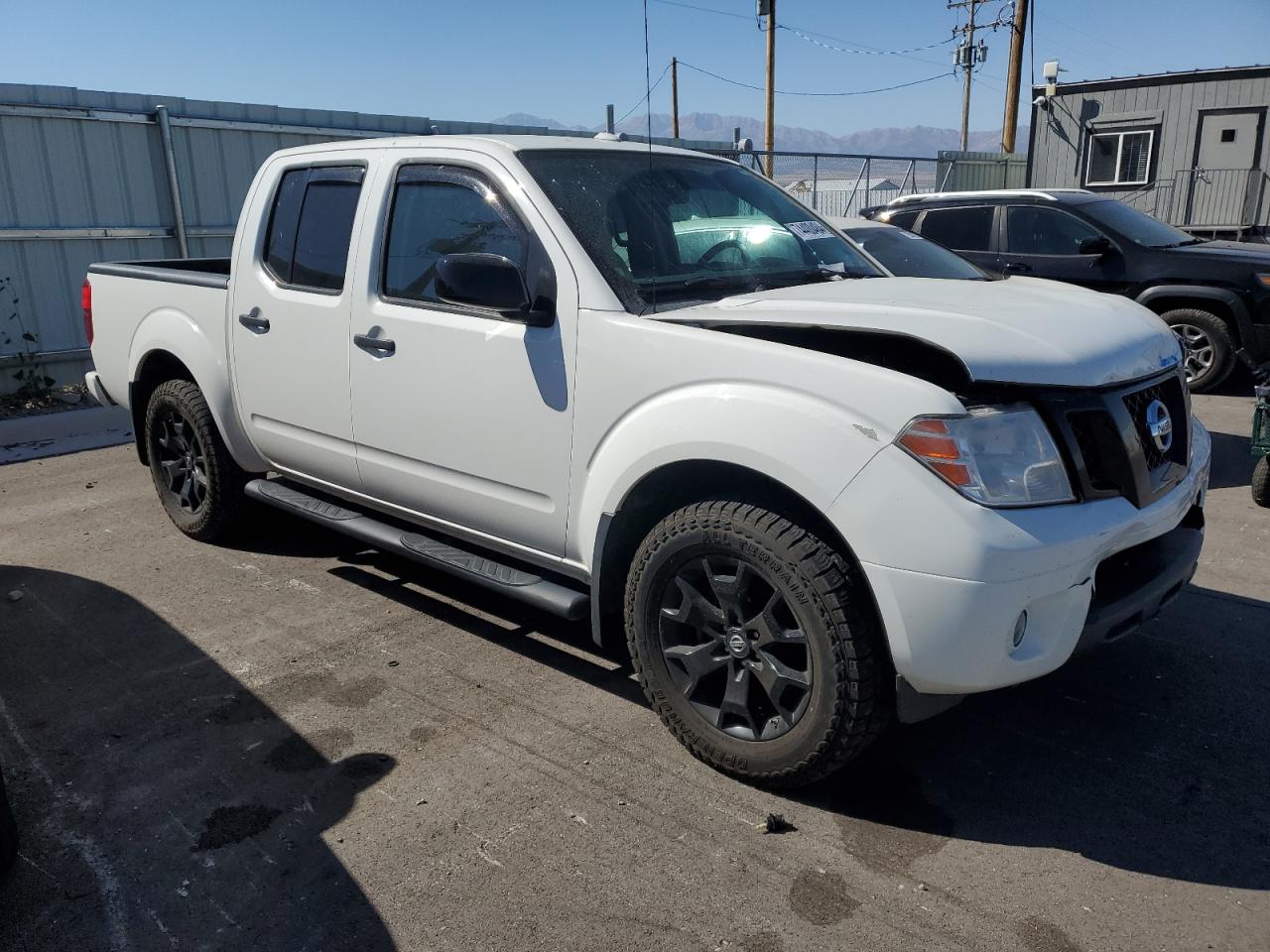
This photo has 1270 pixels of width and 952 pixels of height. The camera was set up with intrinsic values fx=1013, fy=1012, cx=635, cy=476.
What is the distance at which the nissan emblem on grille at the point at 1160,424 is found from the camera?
3.06 metres

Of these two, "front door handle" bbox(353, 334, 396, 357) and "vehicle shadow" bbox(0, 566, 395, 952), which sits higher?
"front door handle" bbox(353, 334, 396, 357)

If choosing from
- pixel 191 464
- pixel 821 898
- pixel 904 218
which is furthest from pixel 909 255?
pixel 821 898

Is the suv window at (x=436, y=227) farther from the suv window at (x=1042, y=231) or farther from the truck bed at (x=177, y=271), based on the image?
the suv window at (x=1042, y=231)

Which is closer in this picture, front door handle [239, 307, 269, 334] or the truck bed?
front door handle [239, 307, 269, 334]

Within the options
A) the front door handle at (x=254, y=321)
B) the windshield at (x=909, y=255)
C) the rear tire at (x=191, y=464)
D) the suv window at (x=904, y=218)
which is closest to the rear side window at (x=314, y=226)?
the front door handle at (x=254, y=321)

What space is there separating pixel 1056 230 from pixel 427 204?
293 inches

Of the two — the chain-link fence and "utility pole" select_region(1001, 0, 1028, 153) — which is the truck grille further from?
"utility pole" select_region(1001, 0, 1028, 153)

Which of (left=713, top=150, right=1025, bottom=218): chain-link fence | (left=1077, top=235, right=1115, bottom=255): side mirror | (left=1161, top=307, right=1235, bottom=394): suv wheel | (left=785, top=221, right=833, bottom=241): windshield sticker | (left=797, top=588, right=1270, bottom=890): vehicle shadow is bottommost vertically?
(left=797, top=588, right=1270, bottom=890): vehicle shadow

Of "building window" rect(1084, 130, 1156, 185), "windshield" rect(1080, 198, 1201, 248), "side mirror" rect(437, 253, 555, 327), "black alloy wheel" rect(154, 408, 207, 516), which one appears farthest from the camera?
"building window" rect(1084, 130, 1156, 185)

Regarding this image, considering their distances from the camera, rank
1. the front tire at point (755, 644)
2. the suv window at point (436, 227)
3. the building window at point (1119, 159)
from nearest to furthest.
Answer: the front tire at point (755, 644)
the suv window at point (436, 227)
the building window at point (1119, 159)

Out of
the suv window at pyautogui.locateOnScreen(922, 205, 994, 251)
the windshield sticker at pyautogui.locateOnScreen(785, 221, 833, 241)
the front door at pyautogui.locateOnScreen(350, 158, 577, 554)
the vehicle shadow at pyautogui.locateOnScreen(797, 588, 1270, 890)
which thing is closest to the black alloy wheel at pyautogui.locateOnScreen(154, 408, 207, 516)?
the front door at pyautogui.locateOnScreen(350, 158, 577, 554)

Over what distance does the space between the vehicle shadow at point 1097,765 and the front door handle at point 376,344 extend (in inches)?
49.3

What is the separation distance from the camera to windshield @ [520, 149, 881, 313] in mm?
3480

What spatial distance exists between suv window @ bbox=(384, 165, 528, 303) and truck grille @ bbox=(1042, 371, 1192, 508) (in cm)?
184
